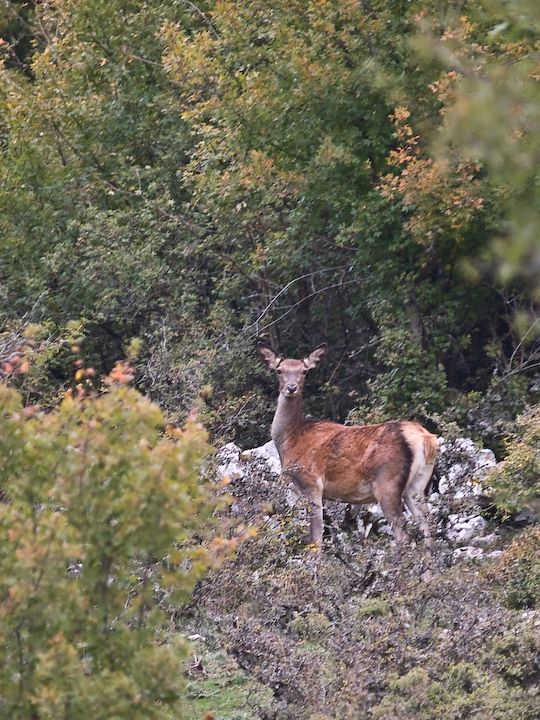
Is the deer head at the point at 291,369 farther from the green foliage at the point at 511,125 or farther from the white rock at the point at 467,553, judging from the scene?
the green foliage at the point at 511,125

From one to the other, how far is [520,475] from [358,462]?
4.69 feet

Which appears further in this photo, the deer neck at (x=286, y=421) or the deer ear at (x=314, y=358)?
the deer ear at (x=314, y=358)

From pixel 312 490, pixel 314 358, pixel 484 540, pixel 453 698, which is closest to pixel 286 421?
pixel 314 358

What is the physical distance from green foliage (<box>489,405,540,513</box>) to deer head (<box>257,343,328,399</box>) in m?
2.42

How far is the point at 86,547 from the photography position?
5512 millimetres

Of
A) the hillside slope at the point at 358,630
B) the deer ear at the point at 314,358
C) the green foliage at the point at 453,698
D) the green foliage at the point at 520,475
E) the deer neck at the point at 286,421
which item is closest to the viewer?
the green foliage at the point at 453,698

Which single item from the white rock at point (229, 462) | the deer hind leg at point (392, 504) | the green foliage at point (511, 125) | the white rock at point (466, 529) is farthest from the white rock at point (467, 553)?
the green foliage at point (511, 125)

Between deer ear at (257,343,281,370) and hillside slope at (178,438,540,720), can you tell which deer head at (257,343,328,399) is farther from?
hillside slope at (178,438,540,720)

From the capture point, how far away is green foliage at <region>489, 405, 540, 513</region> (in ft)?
36.2

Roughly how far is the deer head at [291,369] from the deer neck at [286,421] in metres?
0.07

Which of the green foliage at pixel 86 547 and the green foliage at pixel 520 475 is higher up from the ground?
the green foliage at pixel 86 547

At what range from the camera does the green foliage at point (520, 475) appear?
11.0m

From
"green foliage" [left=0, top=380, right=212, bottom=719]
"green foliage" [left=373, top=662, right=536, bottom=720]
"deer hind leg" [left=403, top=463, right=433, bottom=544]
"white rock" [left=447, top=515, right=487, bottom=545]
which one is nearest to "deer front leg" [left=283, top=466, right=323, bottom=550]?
"deer hind leg" [left=403, top=463, right=433, bottom=544]

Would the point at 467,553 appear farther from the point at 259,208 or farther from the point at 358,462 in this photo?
the point at 259,208
